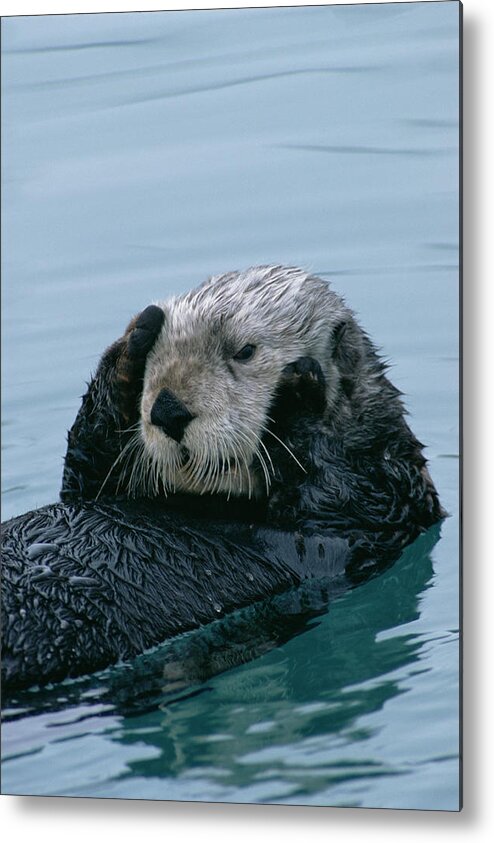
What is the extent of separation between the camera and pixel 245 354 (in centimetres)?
435

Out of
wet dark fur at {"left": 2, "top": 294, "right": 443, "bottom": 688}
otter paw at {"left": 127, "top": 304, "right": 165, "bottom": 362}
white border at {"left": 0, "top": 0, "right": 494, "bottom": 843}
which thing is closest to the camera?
white border at {"left": 0, "top": 0, "right": 494, "bottom": 843}

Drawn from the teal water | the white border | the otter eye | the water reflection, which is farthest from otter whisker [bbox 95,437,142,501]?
the white border

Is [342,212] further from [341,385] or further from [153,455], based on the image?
[153,455]

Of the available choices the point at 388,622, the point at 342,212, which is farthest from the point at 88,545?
the point at 342,212

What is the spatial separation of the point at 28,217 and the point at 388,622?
1524mm

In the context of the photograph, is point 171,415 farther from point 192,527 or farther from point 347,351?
point 347,351

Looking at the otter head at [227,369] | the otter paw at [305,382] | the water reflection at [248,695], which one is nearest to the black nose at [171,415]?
the otter head at [227,369]

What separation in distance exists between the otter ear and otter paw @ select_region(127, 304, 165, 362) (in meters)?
0.53

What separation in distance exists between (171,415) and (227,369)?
0.25 metres

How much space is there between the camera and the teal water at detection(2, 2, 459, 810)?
12.8 ft

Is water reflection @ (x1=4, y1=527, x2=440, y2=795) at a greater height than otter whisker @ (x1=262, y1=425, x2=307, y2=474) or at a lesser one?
lesser

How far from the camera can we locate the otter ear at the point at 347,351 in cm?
452

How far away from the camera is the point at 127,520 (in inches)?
172

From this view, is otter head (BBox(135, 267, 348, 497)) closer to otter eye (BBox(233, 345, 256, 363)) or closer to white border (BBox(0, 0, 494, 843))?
otter eye (BBox(233, 345, 256, 363))
